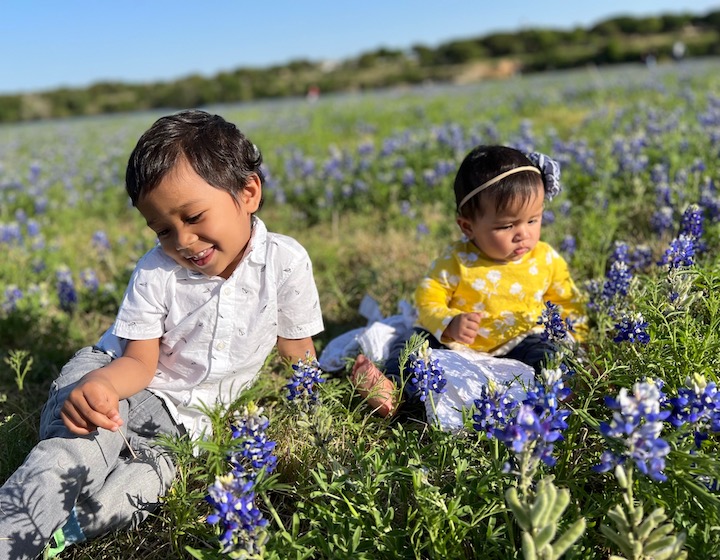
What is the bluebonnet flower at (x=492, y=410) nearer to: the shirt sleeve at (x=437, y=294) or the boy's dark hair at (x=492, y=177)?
the shirt sleeve at (x=437, y=294)

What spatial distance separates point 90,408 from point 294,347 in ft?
3.04

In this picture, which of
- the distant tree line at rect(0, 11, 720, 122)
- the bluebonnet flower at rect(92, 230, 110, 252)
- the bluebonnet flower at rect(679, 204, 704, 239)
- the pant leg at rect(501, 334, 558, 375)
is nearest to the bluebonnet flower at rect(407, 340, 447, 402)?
the pant leg at rect(501, 334, 558, 375)

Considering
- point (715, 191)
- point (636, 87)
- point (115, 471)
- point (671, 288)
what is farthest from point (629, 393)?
point (636, 87)

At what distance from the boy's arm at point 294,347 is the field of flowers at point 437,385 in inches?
6.5

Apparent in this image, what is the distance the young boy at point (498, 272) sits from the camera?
294cm

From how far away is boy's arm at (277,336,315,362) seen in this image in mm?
2846

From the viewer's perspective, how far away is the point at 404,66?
162ft

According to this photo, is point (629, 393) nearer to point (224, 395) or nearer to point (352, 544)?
point (352, 544)

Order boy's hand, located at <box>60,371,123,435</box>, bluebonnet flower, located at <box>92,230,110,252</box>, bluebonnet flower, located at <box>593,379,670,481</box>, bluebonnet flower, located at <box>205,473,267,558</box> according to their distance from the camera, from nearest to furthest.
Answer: bluebonnet flower, located at <box>593,379,670,481</box> < bluebonnet flower, located at <box>205,473,267,558</box> < boy's hand, located at <box>60,371,123,435</box> < bluebonnet flower, located at <box>92,230,110,252</box>

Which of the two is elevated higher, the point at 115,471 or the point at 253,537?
the point at 253,537

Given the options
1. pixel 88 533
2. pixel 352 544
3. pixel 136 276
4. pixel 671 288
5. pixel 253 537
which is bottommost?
pixel 88 533

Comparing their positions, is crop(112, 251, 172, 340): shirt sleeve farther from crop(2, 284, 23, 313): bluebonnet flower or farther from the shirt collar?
crop(2, 284, 23, 313): bluebonnet flower

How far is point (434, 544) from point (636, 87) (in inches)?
467

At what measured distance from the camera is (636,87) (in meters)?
11.9
